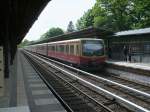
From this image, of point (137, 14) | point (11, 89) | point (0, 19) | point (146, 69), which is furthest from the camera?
point (137, 14)

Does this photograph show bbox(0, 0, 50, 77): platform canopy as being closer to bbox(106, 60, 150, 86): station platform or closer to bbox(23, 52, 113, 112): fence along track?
bbox(23, 52, 113, 112): fence along track

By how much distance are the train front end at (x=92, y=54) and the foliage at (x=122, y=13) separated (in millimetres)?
39592

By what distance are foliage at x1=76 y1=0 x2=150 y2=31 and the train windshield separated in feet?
130

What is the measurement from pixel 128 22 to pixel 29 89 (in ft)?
177

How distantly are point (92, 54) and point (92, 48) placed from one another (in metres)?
0.48

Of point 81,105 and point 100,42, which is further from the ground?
point 100,42

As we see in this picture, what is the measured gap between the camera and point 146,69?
19453 mm

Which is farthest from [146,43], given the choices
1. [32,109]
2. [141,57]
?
[32,109]

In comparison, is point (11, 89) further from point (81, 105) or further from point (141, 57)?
point (141, 57)

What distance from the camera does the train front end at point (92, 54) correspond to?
81.6 feet

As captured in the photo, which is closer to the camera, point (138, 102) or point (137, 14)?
point (138, 102)

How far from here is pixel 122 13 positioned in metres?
67.0

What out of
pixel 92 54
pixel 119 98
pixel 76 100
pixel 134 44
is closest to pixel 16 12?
pixel 76 100

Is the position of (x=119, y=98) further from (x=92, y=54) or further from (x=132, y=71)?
(x=92, y=54)
